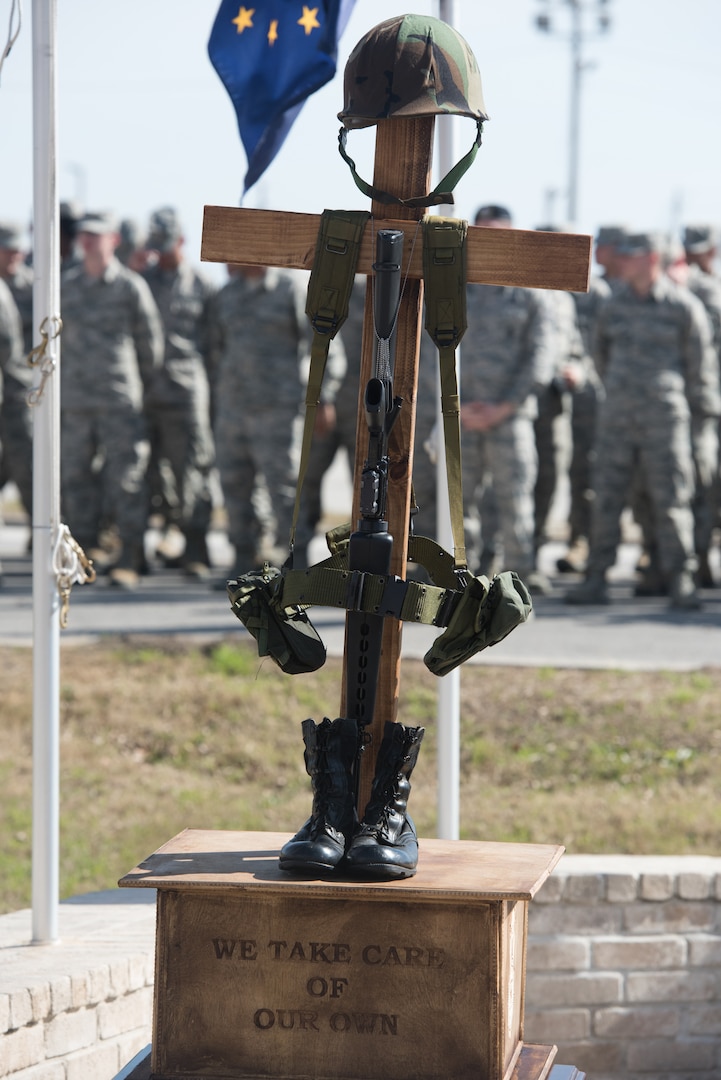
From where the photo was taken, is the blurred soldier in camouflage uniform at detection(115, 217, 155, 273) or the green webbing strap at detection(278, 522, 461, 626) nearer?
the green webbing strap at detection(278, 522, 461, 626)

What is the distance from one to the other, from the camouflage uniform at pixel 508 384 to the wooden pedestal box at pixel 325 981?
22.6 feet

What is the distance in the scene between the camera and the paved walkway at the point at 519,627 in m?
8.50

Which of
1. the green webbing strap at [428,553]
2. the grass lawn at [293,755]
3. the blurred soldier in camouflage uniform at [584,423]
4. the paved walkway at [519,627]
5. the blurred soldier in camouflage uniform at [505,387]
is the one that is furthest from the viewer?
the blurred soldier in camouflage uniform at [584,423]

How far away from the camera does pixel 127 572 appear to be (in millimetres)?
11703

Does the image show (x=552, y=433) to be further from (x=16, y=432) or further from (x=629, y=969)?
(x=629, y=969)

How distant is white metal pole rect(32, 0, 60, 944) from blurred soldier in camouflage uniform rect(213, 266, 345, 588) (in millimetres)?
6506

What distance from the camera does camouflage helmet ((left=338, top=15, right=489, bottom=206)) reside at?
3.25 meters

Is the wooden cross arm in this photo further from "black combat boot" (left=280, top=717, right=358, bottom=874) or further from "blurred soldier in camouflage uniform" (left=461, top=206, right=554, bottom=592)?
"blurred soldier in camouflage uniform" (left=461, top=206, right=554, bottom=592)

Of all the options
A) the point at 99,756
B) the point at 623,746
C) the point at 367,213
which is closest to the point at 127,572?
the point at 99,756

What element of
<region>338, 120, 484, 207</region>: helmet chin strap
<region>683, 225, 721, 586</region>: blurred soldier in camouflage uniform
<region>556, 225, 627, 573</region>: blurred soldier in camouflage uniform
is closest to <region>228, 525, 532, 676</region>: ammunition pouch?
<region>338, 120, 484, 207</region>: helmet chin strap

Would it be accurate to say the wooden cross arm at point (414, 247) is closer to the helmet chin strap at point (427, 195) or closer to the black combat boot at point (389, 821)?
the helmet chin strap at point (427, 195)

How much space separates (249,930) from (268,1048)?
9.3 inches

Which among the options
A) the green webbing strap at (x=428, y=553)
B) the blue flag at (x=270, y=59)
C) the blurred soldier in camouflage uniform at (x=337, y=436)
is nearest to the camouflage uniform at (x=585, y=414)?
the blurred soldier in camouflage uniform at (x=337, y=436)

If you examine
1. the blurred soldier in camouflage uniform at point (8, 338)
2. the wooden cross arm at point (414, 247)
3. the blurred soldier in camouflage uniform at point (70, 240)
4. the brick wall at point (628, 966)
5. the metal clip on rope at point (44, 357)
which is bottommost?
the brick wall at point (628, 966)
